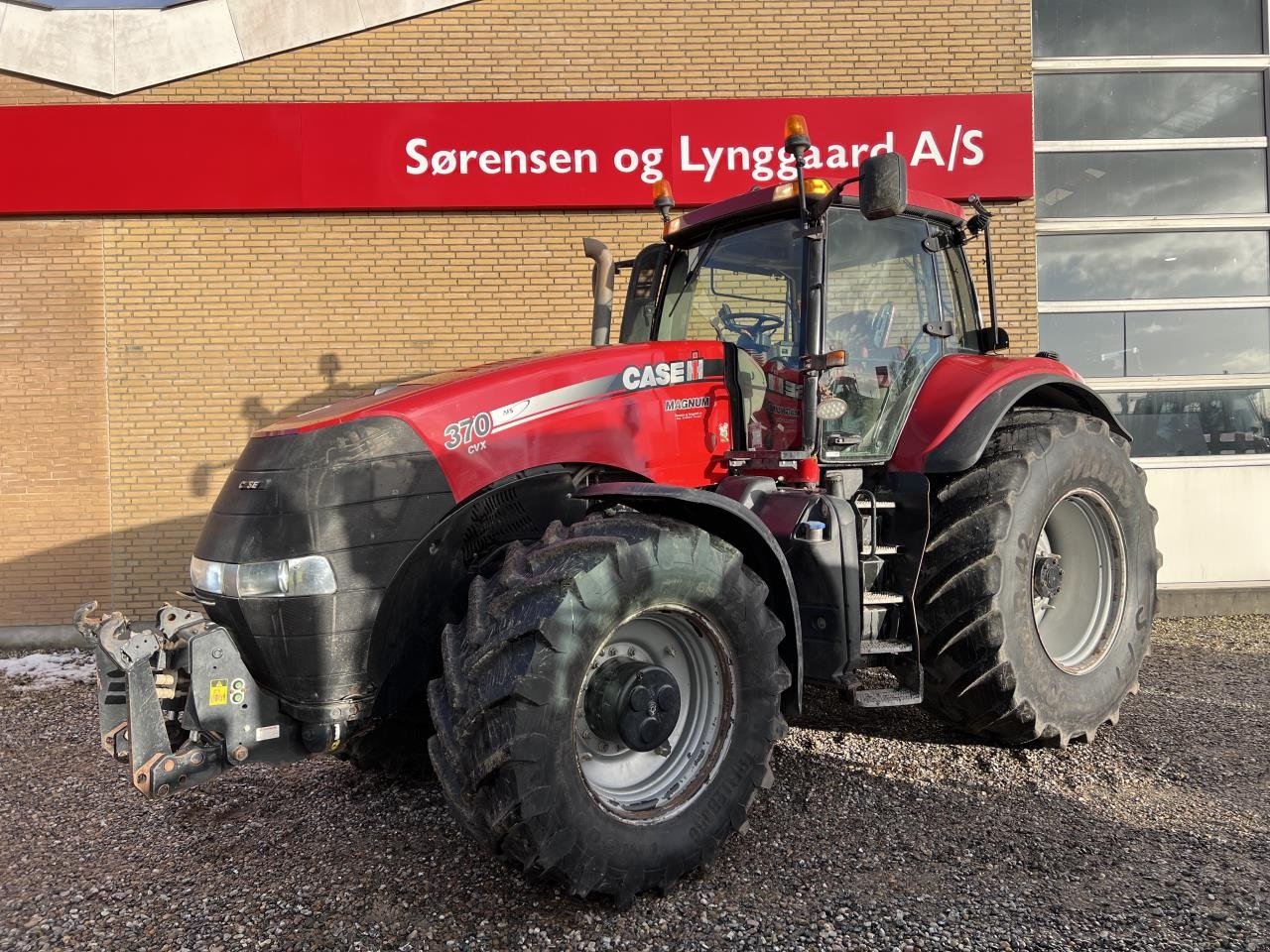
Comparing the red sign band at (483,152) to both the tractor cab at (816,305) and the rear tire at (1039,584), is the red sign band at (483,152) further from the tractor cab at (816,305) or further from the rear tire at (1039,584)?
the rear tire at (1039,584)

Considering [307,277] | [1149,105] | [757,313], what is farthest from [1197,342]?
[307,277]

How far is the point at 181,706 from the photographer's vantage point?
2.67m

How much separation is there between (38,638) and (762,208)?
7288 mm

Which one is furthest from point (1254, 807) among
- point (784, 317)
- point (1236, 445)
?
point (1236, 445)

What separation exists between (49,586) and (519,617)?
7088 millimetres

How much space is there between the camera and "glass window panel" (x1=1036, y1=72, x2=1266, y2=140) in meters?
8.11

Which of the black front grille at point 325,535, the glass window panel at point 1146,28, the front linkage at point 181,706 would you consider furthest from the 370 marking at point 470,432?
the glass window panel at point 1146,28

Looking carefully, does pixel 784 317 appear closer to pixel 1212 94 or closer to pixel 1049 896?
pixel 1049 896

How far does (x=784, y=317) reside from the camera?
374cm

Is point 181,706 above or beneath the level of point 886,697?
above

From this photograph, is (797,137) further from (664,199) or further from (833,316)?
(664,199)

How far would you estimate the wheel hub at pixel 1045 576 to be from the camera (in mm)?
4074

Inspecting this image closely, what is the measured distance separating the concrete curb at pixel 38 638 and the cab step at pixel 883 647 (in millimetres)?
6975

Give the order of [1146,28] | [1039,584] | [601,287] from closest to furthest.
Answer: [1039,584], [601,287], [1146,28]
